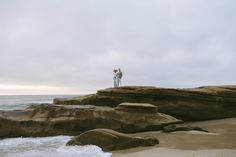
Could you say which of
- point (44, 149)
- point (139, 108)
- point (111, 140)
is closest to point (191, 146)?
point (111, 140)

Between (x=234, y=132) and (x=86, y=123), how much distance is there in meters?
6.37

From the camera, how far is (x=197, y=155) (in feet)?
34.3

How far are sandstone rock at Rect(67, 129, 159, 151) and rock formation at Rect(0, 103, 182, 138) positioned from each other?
14.0ft

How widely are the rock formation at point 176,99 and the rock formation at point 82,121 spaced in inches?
97.4

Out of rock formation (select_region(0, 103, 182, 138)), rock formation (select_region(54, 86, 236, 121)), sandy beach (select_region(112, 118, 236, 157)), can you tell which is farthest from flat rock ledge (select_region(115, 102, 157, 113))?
rock formation (select_region(54, 86, 236, 121))

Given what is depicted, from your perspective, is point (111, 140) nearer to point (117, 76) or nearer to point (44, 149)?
point (44, 149)

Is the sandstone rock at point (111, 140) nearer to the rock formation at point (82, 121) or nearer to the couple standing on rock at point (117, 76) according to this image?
the rock formation at point (82, 121)

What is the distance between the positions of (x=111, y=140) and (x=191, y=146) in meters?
2.54

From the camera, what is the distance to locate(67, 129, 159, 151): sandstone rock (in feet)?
39.2

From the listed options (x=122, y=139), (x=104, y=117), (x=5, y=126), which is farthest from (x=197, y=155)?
(x=5, y=126)

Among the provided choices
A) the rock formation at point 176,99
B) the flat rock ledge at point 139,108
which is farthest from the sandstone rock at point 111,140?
the rock formation at point 176,99

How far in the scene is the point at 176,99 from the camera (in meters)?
20.0

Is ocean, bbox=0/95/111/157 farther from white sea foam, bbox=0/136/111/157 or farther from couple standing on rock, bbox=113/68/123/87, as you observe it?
couple standing on rock, bbox=113/68/123/87

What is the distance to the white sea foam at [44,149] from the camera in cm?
1159
